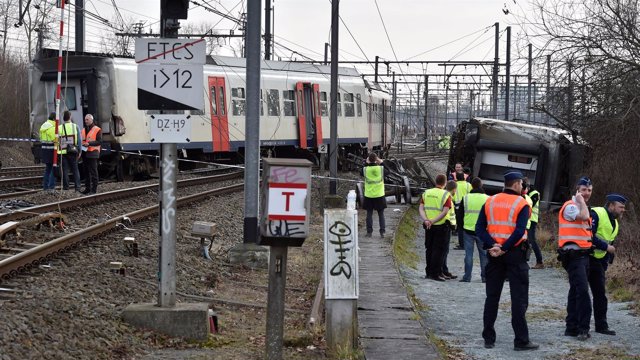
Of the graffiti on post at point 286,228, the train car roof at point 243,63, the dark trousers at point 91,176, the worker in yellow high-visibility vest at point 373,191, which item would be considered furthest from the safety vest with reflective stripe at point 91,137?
the graffiti on post at point 286,228

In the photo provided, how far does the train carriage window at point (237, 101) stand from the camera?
3056 cm

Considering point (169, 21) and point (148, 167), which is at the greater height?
point (169, 21)

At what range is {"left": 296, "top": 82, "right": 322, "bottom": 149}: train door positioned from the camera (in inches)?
1358

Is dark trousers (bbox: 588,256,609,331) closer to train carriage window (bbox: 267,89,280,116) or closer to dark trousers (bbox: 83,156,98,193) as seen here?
dark trousers (bbox: 83,156,98,193)

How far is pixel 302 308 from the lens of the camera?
11422mm

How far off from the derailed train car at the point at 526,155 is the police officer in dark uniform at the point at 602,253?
1466 cm

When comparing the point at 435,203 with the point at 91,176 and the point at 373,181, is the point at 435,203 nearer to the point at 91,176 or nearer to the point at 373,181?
the point at 373,181

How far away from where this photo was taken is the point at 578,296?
1090cm

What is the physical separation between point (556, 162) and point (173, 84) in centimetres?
1851

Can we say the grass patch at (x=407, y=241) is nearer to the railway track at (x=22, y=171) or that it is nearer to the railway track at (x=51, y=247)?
the railway track at (x=51, y=247)

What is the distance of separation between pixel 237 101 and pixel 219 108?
1.24 metres

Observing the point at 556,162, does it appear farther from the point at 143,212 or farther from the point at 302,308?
the point at 302,308

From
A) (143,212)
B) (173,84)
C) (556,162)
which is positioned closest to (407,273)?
(143,212)

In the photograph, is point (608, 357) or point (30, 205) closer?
point (608, 357)
